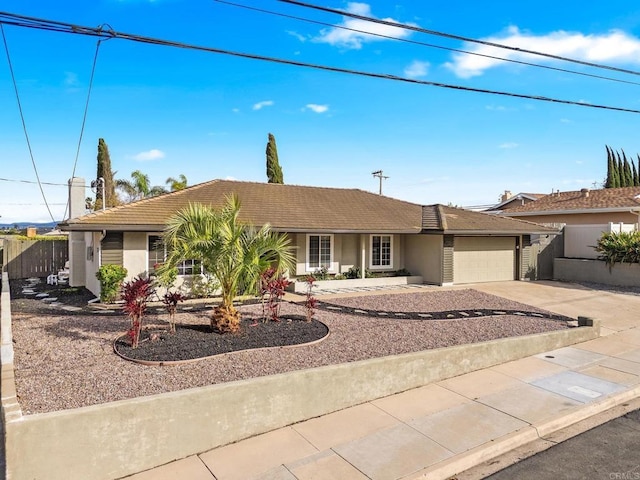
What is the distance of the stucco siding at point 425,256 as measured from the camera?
17391 mm

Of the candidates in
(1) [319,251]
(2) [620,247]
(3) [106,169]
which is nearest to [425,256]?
(1) [319,251]

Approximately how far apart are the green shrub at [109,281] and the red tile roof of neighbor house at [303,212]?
128cm

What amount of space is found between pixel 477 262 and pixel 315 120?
32.6ft

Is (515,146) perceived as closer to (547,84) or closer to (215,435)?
(547,84)

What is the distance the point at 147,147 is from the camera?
76.0ft

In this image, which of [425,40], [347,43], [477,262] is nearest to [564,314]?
[477,262]

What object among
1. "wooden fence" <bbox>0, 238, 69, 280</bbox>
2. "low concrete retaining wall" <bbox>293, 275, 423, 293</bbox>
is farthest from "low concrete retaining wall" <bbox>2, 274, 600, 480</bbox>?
"wooden fence" <bbox>0, 238, 69, 280</bbox>

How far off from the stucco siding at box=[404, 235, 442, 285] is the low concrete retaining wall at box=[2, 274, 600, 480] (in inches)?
445

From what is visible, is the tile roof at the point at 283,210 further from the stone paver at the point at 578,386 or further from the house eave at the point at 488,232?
the stone paver at the point at 578,386

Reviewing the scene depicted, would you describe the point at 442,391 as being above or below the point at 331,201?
below

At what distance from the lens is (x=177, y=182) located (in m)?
33.5

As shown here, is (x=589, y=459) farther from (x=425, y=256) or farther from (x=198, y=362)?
(x=425, y=256)

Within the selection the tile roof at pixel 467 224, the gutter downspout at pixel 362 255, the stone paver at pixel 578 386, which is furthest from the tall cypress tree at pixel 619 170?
the stone paver at pixel 578 386

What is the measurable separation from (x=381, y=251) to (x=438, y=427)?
42.8 ft
